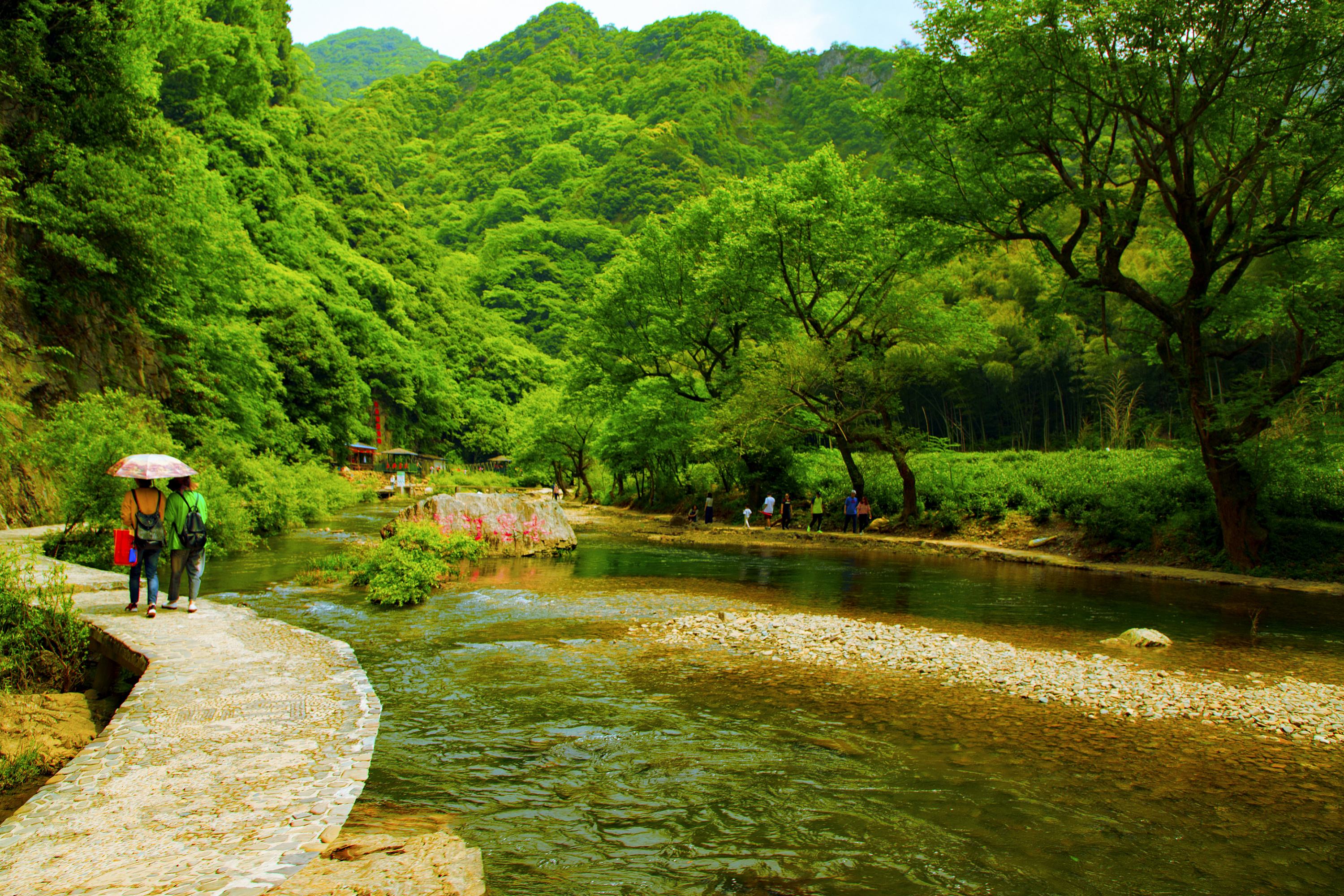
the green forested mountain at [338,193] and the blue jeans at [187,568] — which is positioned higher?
the green forested mountain at [338,193]

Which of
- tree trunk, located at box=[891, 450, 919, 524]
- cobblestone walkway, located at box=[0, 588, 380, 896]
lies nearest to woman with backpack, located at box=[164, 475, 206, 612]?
cobblestone walkway, located at box=[0, 588, 380, 896]

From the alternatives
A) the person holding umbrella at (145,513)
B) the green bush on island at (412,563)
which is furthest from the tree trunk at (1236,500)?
the person holding umbrella at (145,513)

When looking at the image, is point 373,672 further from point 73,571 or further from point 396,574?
point 73,571

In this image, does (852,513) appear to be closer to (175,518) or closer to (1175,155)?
(1175,155)

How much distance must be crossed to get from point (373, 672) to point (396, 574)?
5.37m

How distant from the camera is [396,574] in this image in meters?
13.2

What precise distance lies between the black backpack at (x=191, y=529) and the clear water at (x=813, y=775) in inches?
69.7

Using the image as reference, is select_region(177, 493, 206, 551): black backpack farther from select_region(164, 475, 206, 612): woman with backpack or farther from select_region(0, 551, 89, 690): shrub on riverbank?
select_region(0, 551, 89, 690): shrub on riverbank

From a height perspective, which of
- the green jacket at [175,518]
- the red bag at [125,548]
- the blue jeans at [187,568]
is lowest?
the blue jeans at [187,568]

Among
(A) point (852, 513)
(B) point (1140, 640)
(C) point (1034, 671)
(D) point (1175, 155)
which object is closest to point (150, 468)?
(C) point (1034, 671)

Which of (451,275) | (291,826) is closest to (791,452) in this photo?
(291,826)

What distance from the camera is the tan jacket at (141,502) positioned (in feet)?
29.9

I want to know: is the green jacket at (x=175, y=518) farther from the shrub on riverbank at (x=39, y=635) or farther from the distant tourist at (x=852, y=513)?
the distant tourist at (x=852, y=513)

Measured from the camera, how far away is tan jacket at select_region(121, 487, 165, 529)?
911 centimetres
